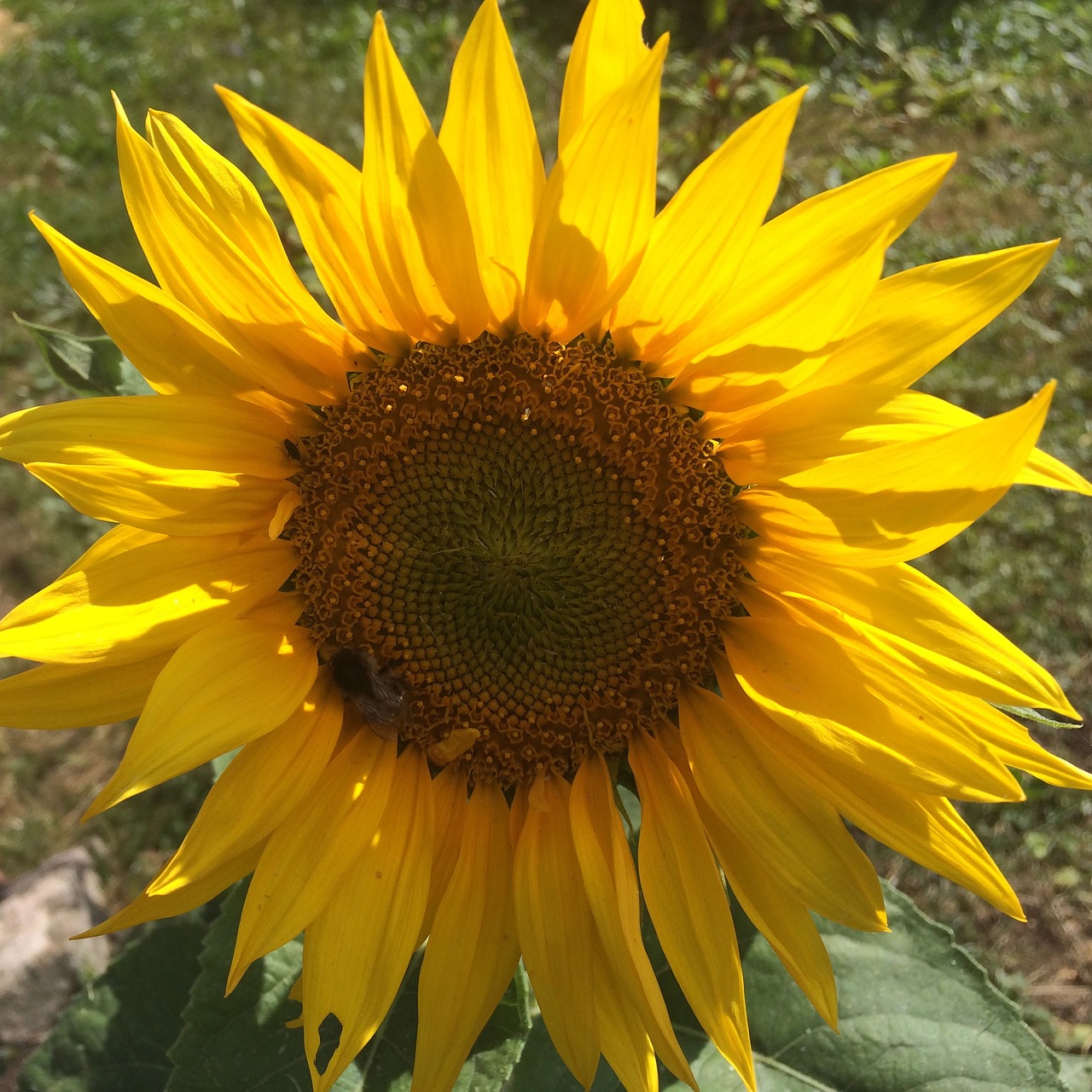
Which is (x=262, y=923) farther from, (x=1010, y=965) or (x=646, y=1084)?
(x=1010, y=965)

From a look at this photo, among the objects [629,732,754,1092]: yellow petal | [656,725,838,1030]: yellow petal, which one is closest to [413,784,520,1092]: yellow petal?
[629,732,754,1092]: yellow petal

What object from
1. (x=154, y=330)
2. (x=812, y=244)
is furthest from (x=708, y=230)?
(x=154, y=330)

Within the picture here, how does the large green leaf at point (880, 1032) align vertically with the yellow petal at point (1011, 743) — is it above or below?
below

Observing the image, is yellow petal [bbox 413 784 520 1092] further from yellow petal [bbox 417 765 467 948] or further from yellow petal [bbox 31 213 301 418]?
yellow petal [bbox 31 213 301 418]

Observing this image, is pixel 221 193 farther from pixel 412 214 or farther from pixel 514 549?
pixel 514 549

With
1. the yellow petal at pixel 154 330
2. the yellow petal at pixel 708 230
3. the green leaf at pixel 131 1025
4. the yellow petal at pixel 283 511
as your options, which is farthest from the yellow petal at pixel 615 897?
the green leaf at pixel 131 1025

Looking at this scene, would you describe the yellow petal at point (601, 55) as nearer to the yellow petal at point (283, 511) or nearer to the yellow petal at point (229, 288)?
the yellow petal at point (229, 288)
